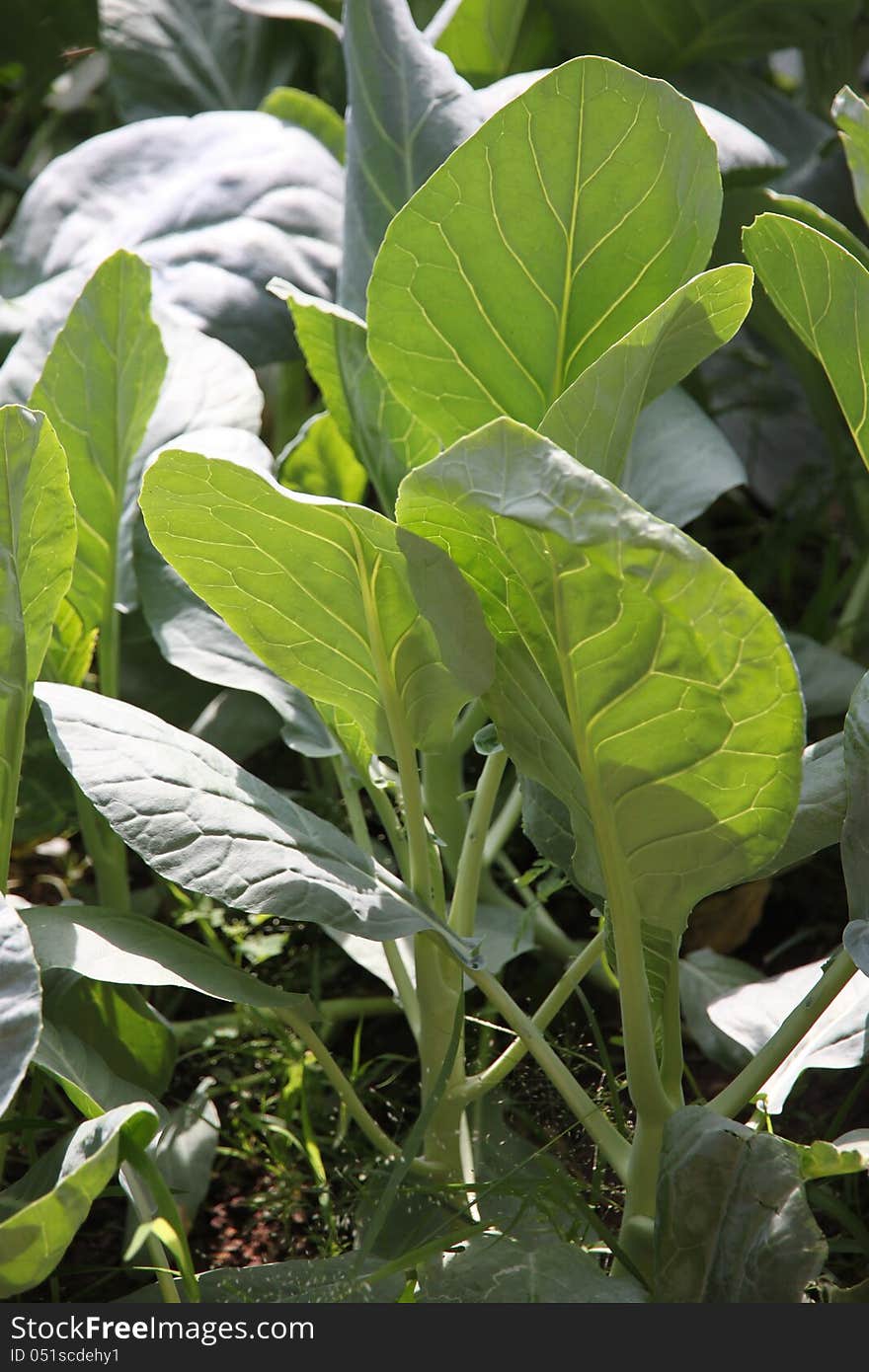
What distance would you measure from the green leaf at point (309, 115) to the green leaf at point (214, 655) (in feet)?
1.50

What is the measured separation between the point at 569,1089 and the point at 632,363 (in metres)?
0.32

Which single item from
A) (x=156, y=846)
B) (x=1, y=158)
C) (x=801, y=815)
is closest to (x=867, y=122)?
(x=801, y=815)

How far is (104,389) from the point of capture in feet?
2.43

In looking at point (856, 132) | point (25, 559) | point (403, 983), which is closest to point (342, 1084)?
point (403, 983)

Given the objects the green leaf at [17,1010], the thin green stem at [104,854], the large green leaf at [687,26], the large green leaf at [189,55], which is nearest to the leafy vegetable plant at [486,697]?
the green leaf at [17,1010]

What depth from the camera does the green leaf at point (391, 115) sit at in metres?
0.76

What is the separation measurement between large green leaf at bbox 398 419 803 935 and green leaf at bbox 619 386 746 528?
26 centimetres

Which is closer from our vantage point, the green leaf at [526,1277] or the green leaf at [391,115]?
the green leaf at [526,1277]

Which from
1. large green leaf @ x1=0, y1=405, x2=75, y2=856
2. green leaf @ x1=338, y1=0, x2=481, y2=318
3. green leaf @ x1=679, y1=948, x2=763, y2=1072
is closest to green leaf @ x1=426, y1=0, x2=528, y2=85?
green leaf @ x1=338, y1=0, x2=481, y2=318

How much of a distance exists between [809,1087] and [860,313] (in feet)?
1.63

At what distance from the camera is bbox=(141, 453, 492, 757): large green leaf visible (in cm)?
53

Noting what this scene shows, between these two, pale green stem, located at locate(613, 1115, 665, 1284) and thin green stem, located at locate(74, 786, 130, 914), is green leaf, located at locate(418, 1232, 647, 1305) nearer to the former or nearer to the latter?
pale green stem, located at locate(613, 1115, 665, 1284)

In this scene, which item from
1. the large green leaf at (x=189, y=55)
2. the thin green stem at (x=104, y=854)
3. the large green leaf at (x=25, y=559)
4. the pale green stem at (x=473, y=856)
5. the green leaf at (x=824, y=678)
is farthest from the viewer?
the large green leaf at (x=189, y=55)

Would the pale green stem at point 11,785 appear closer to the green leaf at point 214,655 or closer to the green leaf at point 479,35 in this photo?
the green leaf at point 214,655
